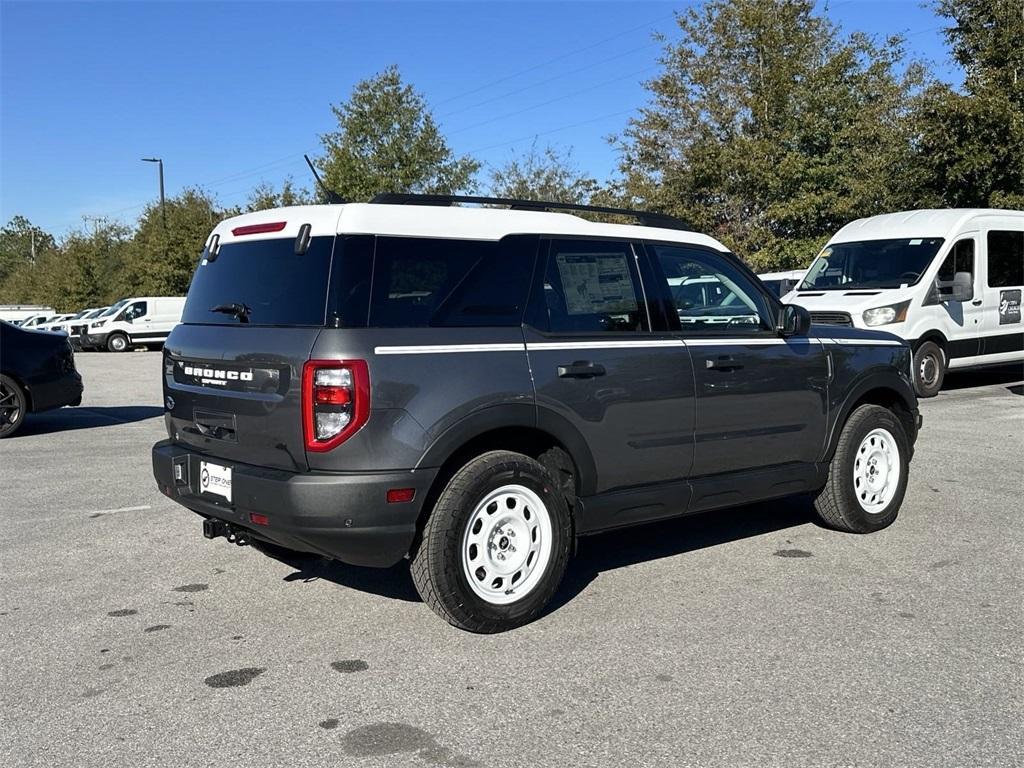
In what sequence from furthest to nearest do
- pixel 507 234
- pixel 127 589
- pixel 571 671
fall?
pixel 127 589, pixel 507 234, pixel 571 671

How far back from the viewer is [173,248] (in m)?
42.0

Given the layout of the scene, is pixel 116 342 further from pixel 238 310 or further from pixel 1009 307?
pixel 238 310

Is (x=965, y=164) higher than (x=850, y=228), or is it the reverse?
(x=965, y=164)

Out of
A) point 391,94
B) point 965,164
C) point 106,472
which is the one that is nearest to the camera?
point 106,472

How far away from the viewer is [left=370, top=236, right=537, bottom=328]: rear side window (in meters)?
4.25

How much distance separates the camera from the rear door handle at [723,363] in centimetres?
525

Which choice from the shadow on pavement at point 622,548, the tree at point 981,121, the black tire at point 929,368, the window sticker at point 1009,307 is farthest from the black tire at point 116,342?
the shadow on pavement at point 622,548

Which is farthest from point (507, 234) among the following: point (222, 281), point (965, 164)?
point (965, 164)

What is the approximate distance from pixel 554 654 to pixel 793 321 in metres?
2.50

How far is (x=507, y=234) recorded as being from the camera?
4711 mm

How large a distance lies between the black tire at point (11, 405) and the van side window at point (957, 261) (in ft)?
37.4

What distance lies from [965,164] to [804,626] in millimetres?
16898

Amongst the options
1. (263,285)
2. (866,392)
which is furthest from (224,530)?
(866,392)

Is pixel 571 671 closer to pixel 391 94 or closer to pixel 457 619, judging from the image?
pixel 457 619
